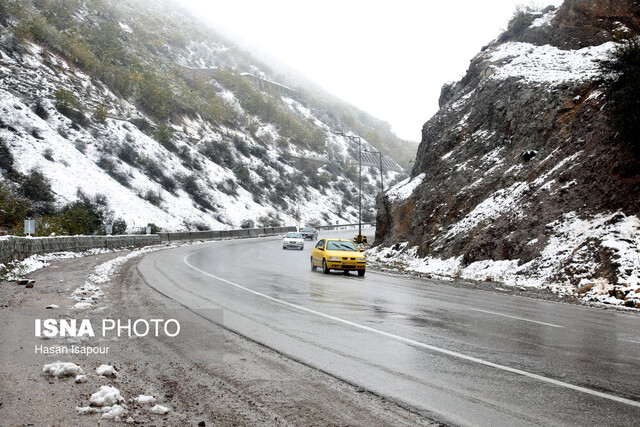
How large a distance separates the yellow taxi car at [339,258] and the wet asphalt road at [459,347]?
6.82m

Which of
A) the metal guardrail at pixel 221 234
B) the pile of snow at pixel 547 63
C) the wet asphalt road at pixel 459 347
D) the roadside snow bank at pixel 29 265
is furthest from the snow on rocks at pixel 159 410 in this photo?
the metal guardrail at pixel 221 234

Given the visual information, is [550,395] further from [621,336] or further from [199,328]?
[199,328]

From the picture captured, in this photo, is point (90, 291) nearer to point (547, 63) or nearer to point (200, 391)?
point (200, 391)

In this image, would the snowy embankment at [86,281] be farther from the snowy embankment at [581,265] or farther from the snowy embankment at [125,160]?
the snowy embankment at [125,160]

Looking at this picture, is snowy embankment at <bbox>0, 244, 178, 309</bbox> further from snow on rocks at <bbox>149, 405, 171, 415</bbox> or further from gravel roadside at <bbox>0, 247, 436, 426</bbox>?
snow on rocks at <bbox>149, 405, 171, 415</bbox>

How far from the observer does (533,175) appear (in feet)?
76.9

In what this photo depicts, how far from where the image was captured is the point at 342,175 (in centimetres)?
12012

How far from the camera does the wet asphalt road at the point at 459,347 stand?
4.84 metres

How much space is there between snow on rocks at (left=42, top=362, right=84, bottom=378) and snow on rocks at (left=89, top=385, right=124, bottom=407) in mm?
809

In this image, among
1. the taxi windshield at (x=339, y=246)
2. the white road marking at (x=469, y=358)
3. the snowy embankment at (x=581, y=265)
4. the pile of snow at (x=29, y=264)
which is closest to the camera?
the white road marking at (x=469, y=358)

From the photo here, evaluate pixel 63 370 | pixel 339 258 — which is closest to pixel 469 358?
pixel 63 370

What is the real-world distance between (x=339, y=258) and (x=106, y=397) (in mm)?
16815

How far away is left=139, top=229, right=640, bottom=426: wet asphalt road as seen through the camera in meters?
4.84

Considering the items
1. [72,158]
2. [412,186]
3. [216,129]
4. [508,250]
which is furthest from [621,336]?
[216,129]
